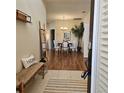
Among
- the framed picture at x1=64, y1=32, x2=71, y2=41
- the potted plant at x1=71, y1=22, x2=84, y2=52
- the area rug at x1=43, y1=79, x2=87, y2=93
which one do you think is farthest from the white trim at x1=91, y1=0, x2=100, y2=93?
the framed picture at x1=64, y1=32, x2=71, y2=41

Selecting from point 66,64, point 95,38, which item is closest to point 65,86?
point 95,38

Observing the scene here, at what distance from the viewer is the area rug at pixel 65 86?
4.41 metres

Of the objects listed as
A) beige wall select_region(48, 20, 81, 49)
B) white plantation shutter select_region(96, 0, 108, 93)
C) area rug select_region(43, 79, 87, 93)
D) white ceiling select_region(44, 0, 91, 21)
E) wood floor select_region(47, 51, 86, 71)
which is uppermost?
white ceiling select_region(44, 0, 91, 21)

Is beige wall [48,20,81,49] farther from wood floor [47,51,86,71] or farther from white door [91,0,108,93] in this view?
white door [91,0,108,93]

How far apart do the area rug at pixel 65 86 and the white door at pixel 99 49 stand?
2739 millimetres

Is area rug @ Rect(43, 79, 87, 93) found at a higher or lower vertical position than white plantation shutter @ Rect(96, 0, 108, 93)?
lower

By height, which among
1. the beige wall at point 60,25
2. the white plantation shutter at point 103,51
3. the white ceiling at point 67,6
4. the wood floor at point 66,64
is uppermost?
the white ceiling at point 67,6

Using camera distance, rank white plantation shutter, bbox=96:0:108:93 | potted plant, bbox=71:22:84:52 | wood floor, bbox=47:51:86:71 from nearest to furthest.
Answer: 1. white plantation shutter, bbox=96:0:108:93
2. wood floor, bbox=47:51:86:71
3. potted plant, bbox=71:22:84:52

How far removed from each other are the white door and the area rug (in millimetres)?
2739

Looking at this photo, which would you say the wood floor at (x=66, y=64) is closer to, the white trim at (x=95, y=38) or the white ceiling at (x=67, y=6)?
the white ceiling at (x=67, y=6)

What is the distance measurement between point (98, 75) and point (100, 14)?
55 centimetres

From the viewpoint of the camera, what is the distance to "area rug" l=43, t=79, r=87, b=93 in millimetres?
4410

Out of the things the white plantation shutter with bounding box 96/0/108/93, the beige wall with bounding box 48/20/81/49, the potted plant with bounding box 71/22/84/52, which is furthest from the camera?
the beige wall with bounding box 48/20/81/49

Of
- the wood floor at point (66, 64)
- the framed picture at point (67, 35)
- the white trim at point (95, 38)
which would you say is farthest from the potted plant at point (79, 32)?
the white trim at point (95, 38)
